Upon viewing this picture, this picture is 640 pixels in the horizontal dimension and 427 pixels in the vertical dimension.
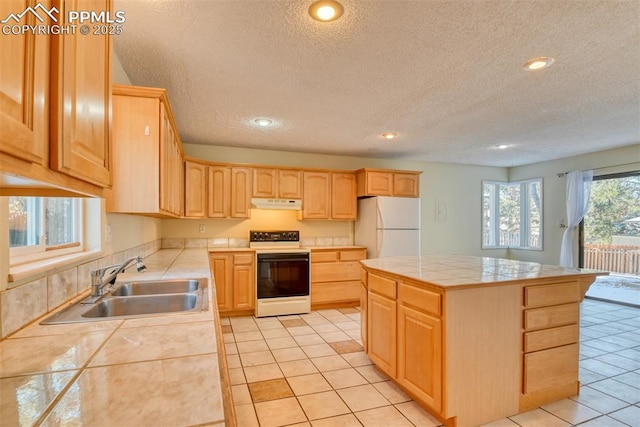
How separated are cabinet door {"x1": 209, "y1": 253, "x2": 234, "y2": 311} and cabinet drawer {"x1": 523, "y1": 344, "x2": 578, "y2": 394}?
3.26 m

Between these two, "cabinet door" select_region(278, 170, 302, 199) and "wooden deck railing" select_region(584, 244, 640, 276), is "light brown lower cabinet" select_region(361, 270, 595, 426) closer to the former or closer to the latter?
"cabinet door" select_region(278, 170, 302, 199)

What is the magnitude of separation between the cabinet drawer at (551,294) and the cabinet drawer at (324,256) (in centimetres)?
279

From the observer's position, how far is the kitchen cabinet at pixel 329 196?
4.79 m

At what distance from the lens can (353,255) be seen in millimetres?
4742

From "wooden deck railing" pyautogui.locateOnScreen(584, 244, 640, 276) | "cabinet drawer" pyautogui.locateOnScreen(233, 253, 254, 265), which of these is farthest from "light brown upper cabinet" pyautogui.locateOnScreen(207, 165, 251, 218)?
"wooden deck railing" pyautogui.locateOnScreen(584, 244, 640, 276)

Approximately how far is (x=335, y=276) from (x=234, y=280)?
1.43 m

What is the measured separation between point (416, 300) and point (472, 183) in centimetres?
489

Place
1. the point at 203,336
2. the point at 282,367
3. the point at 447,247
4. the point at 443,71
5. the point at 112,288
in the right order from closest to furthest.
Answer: the point at 203,336 → the point at 112,288 → the point at 443,71 → the point at 282,367 → the point at 447,247

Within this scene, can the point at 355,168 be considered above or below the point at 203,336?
above

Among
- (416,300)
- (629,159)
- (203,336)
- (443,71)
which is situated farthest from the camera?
(629,159)

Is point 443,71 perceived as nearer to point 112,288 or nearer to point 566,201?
point 112,288

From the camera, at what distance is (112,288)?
5.44 ft

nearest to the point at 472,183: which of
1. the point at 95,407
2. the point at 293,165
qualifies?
the point at 293,165

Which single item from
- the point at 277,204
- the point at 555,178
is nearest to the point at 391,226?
the point at 277,204
